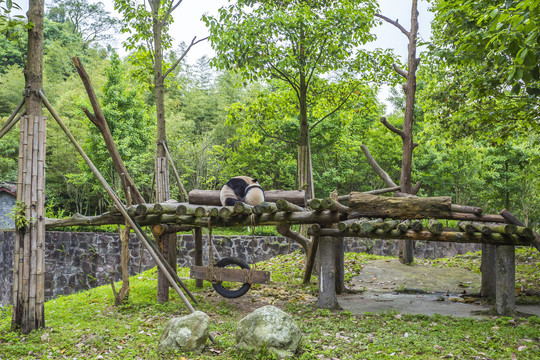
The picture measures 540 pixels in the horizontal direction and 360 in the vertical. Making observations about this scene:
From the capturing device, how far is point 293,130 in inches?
691

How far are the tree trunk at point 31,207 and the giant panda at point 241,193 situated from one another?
310 centimetres

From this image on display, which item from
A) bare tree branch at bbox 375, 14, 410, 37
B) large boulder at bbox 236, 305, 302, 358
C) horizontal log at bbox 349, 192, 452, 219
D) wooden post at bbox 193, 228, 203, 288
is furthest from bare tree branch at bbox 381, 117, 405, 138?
large boulder at bbox 236, 305, 302, 358

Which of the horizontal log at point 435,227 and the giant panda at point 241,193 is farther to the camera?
the giant panda at point 241,193

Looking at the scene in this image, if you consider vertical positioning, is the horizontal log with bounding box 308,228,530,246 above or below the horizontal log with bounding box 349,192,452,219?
below

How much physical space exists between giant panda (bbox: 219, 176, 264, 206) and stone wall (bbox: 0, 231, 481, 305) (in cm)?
826

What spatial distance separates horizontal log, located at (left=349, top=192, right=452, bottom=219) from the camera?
760cm

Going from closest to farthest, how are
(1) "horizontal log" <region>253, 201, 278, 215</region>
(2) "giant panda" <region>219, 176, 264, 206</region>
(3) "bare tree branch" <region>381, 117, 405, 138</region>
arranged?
1. (1) "horizontal log" <region>253, 201, 278, 215</region>
2. (2) "giant panda" <region>219, 176, 264, 206</region>
3. (3) "bare tree branch" <region>381, 117, 405, 138</region>

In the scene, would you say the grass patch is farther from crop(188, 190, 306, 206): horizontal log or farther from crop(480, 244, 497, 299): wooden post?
crop(480, 244, 497, 299): wooden post

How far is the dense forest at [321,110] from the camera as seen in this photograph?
8.28 meters

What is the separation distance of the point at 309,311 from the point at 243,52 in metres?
6.48

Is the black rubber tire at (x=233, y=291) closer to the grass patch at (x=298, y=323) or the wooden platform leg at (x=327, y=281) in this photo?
the grass patch at (x=298, y=323)

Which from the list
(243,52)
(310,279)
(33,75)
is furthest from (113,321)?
(243,52)

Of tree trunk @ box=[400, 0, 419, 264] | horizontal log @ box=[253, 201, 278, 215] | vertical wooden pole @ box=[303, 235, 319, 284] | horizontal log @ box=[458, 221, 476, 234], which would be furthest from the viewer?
tree trunk @ box=[400, 0, 419, 264]

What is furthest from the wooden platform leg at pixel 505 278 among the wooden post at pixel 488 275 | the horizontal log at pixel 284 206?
the horizontal log at pixel 284 206
